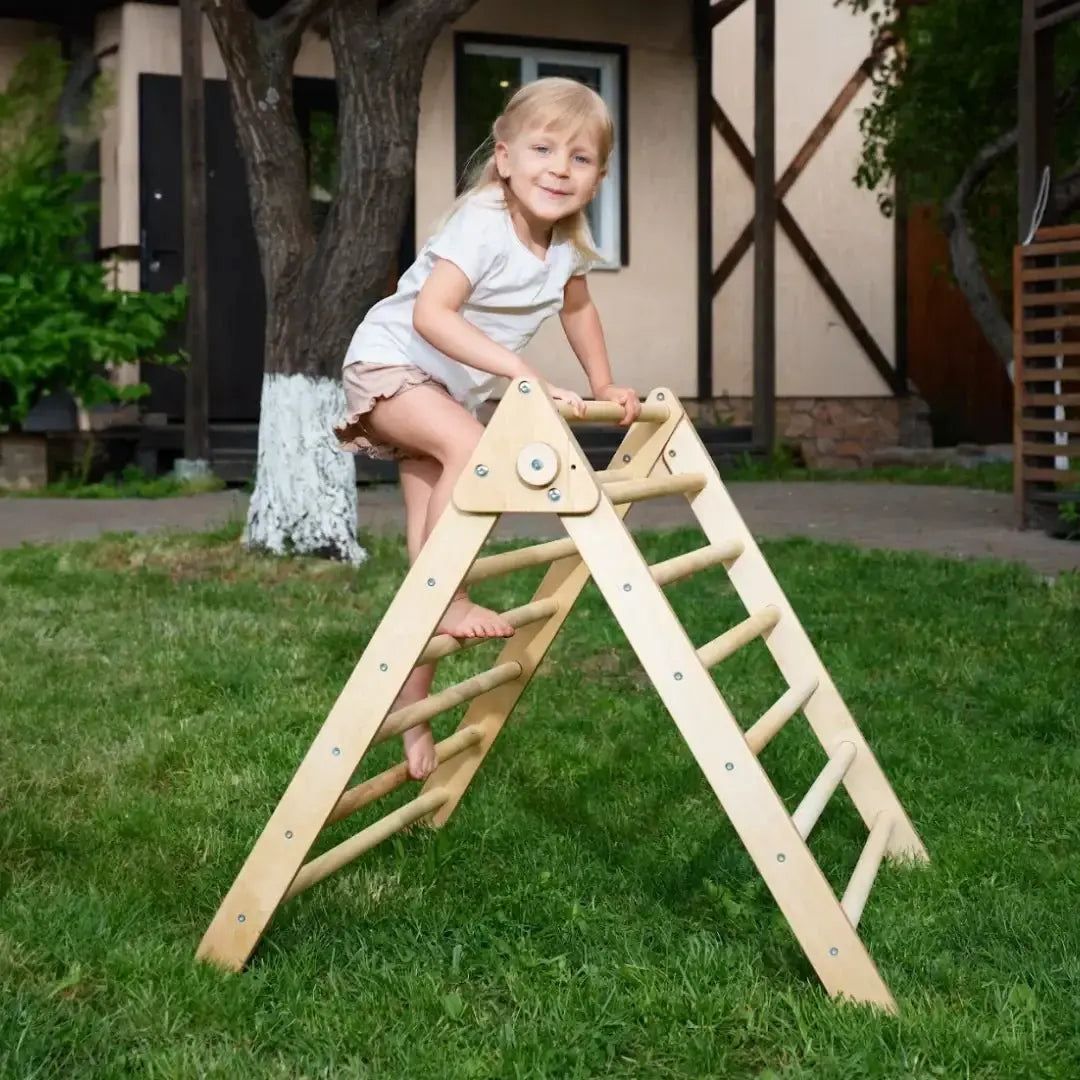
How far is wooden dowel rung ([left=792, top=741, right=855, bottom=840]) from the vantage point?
99.2 inches

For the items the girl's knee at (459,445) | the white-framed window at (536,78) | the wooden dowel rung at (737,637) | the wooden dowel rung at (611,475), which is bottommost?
the wooden dowel rung at (737,637)

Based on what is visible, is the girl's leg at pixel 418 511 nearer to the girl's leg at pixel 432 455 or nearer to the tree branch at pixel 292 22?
the girl's leg at pixel 432 455

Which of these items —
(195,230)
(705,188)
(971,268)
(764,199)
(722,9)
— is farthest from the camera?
(705,188)

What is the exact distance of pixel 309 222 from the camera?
6461 mm

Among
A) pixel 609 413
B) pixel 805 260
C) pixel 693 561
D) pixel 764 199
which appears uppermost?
pixel 764 199

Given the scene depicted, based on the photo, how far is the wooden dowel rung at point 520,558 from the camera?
265 centimetres

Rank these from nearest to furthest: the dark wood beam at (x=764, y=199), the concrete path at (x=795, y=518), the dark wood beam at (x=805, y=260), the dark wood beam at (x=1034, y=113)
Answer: the concrete path at (x=795, y=518)
the dark wood beam at (x=1034, y=113)
the dark wood beam at (x=764, y=199)
the dark wood beam at (x=805, y=260)

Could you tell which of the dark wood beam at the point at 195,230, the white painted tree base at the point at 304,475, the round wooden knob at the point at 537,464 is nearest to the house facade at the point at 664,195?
the dark wood beam at the point at 195,230

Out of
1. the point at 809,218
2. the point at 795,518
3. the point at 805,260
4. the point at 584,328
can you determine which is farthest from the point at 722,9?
the point at 584,328

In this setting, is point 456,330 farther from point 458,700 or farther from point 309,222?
point 309,222

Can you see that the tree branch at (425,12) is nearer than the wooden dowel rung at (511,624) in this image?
No

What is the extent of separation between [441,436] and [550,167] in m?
0.49

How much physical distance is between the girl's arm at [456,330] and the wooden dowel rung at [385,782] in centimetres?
69

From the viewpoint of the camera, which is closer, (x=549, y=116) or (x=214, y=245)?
(x=549, y=116)
